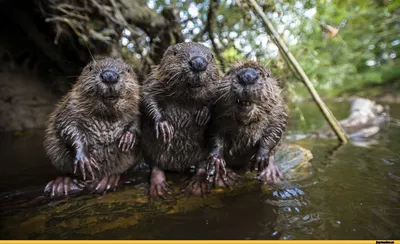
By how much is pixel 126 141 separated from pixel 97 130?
11.5 inches

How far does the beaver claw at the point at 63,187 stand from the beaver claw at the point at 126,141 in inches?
20.5

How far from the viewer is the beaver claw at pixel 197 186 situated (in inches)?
96.3

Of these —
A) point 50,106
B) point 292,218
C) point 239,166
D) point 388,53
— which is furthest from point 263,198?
point 388,53

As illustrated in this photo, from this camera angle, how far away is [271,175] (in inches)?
113

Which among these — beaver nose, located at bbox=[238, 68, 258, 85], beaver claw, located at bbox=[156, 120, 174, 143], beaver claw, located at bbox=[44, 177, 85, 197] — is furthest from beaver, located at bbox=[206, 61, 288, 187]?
beaver claw, located at bbox=[44, 177, 85, 197]

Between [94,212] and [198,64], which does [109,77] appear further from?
[94,212]

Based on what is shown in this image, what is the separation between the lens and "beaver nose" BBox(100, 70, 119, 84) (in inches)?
92.4

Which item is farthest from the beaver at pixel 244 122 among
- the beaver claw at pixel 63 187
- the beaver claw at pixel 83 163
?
the beaver claw at pixel 63 187

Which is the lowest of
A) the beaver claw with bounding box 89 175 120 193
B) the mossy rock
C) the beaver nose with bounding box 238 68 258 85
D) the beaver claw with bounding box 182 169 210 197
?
A: the mossy rock

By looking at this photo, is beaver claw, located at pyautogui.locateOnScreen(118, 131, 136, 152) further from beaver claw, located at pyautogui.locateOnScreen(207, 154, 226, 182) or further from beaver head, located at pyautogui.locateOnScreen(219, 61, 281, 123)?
beaver head, located at pyautogui.locateOnScreen(219, 61, 281, 123)

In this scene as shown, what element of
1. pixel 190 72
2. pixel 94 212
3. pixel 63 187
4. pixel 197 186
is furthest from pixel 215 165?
pixel 63 187

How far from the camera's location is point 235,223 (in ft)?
6.16

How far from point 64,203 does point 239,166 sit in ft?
5.06

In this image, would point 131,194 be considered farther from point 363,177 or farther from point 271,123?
point 363,177
